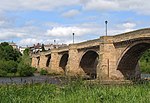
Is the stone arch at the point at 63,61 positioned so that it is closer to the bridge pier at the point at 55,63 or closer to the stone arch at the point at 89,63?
the bridge pier at the point at 55,63

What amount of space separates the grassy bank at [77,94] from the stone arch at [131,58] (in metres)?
29.1

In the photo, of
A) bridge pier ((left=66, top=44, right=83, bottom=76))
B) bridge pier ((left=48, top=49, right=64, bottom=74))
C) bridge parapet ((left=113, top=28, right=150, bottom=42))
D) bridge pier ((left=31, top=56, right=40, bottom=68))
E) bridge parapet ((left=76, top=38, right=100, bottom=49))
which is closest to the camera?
bridge parapet ((left=113, top=28, right=150, bottom=42))

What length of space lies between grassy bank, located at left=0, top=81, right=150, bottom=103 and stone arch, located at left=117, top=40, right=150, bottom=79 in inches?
1148

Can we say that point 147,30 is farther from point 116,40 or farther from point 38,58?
point 38,58

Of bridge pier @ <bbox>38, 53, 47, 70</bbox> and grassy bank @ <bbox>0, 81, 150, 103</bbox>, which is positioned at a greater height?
bridge pier @ <bbox>38, 53, 47, 70</bbox>

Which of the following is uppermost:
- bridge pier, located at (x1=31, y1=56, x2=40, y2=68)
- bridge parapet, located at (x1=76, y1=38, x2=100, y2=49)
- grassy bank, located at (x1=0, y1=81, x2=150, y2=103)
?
bridge parapet, located at (x1=76, y1=38, x2=100, y2=49)

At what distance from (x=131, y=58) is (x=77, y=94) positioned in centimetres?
3876

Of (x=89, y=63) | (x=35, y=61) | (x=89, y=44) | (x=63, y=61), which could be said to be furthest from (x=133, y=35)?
(x=35, y=61)

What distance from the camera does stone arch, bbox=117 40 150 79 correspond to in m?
46.4

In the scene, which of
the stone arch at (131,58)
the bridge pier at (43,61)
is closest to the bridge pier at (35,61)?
the bridge pier at (43,61)

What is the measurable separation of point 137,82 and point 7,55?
9563 centimetres

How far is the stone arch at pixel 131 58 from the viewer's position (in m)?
46.4

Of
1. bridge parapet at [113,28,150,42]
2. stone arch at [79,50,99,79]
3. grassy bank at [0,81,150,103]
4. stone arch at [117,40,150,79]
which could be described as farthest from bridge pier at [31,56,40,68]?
grassy bank at [0,81,150,103]

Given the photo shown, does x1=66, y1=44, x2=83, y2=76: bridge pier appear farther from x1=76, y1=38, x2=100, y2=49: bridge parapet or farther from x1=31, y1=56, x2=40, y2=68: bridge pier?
x1=31, y1=56, x2=40, y2=68: bridge pier
